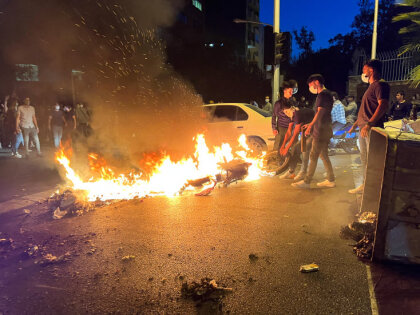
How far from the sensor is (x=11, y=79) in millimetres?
16594

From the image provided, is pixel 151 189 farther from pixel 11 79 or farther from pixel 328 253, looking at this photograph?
pixel 11 79

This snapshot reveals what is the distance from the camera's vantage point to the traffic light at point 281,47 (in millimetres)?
10570

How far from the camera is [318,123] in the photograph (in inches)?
237

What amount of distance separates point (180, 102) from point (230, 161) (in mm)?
7886

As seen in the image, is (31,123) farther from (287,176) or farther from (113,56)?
(287,176)

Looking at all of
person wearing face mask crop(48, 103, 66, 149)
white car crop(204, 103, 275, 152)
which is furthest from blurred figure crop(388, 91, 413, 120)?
person wearing face mask crop(48, 103, 66, 149)

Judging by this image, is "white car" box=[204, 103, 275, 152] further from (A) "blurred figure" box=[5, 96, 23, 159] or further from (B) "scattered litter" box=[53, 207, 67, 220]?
(A) "blurred figure" box=[5, 96, 23, 159]

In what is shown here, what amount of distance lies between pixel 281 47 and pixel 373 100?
6019 millimetres

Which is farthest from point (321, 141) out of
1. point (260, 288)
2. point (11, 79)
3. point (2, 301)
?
point (11, 79)

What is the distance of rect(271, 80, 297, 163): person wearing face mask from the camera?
737 centimetres

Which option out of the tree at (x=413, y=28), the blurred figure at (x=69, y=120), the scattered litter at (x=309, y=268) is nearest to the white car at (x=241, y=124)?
the tree at (x=413, y=28)

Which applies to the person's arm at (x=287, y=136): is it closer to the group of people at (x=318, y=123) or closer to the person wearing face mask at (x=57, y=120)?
the group of people at (x=318, y=123)

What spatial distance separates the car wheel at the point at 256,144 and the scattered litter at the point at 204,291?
678 cm

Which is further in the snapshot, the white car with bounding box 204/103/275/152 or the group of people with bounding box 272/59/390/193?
the white car with bounding box 204/103/275/152
